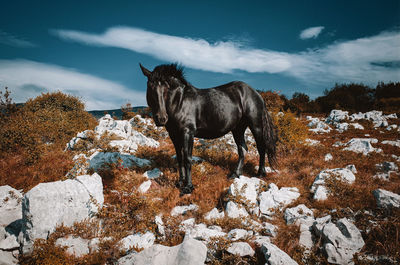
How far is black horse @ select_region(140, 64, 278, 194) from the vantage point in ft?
13.9

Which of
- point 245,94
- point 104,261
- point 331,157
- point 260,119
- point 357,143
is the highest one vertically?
point 245,94

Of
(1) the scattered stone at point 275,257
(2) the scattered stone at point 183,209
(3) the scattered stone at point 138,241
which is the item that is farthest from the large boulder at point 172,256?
(2) the scattered stone at point 183,209

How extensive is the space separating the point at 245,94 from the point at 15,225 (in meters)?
6.12

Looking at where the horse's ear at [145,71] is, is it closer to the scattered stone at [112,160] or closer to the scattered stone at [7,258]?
the scattered stone at [112,160]

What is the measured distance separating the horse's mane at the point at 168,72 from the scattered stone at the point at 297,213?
3.82m

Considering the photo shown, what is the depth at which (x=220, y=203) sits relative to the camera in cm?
447

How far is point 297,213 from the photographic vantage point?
12.8 ft

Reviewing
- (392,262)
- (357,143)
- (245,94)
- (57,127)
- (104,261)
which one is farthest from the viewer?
(57,127)

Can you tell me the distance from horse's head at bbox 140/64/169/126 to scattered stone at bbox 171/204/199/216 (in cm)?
198

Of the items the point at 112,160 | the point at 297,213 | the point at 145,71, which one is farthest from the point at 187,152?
the point at 112,160

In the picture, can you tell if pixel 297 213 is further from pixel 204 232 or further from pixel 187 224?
pixel 187 224

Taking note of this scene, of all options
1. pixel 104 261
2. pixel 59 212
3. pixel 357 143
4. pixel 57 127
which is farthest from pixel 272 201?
pixel 57 127

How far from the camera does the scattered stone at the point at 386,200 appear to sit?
3.57 meters

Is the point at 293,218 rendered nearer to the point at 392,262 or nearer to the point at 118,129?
the point at 392,262
